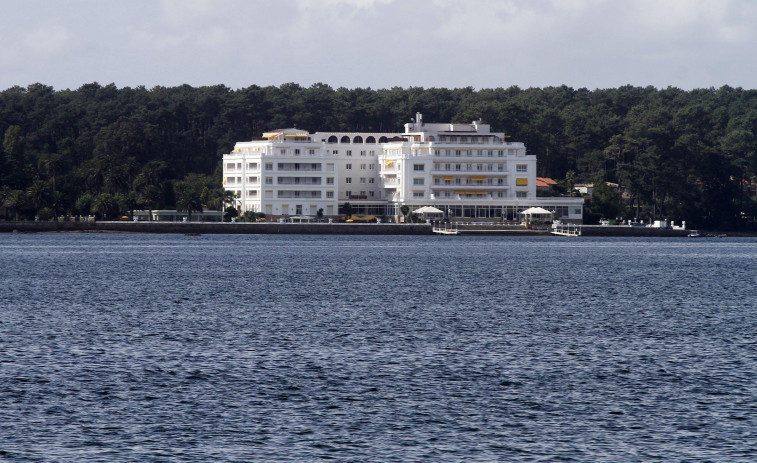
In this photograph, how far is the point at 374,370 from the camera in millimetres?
32594

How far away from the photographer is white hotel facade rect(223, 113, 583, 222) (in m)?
159

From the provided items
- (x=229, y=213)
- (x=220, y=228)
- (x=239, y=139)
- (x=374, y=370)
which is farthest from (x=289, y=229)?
(x=374, y=370)

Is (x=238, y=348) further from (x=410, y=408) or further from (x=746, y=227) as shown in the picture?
(x=746, y=227)

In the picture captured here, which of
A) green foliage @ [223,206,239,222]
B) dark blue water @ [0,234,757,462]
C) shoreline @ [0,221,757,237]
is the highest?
green foliage @ [223,206,239,222]

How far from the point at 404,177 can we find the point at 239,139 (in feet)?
132

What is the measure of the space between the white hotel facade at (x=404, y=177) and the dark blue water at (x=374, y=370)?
88730 millimetres

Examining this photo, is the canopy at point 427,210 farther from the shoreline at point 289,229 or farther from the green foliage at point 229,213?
the green foliage at point 229,213

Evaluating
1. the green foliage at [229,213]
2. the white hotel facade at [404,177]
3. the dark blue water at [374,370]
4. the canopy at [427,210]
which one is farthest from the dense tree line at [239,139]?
the dark blue water at [374,370]

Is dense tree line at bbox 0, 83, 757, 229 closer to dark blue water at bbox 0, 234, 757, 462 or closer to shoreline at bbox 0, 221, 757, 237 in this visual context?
shoreline at bbox 0, 221, 757, 237

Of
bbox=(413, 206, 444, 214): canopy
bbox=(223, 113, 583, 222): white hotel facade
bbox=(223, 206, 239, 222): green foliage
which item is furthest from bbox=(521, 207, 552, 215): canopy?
bbox=(223, 206, 239, 222): green foliage

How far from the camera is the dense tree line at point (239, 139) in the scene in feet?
504

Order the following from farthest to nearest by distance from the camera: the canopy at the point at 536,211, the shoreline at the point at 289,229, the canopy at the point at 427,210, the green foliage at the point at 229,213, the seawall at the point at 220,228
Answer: the canopy at the point at 536,211 < the green foliage at the point at 229,213 < the canopy at the point at 427,210 < the shoreline at the point at 289,229 < the seawall at the point at 220,228

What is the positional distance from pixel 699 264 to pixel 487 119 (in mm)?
94639

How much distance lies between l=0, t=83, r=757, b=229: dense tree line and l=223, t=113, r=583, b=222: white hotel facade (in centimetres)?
694
